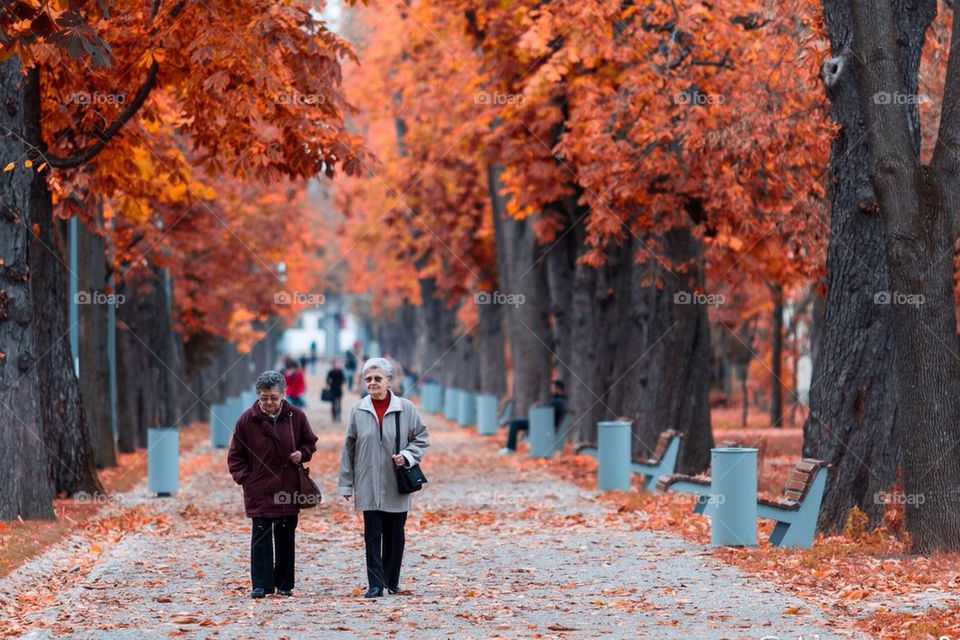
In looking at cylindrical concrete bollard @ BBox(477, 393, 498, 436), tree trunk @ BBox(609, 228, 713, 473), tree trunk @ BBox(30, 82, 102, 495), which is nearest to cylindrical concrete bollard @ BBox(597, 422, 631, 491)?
tree trunk @ BBox(609, 228, 713, 473)

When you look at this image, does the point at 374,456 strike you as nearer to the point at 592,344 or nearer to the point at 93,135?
the point at 93,135

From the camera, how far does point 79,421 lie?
20859 millimetres

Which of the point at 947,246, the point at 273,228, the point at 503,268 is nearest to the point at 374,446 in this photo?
the point at 947,246

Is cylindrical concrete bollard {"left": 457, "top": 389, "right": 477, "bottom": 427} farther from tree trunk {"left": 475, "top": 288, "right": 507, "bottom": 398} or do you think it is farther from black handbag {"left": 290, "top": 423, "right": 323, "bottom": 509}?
black handbag {"left": 290, "top": 423, "right": 323, "bottom": 509}

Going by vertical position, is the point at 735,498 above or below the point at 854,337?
below

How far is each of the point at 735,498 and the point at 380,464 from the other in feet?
13.4

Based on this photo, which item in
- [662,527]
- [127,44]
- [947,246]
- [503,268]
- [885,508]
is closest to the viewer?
[947,246]

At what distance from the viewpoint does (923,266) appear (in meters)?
13.3

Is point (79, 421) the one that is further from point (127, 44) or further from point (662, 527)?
point (662, 527)

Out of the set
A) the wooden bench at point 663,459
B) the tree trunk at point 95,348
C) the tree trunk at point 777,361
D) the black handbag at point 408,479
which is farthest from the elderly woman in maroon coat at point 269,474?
the tree trunk at point 777,361

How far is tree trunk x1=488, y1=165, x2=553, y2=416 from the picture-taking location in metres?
35.9

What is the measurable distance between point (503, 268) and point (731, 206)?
51.1 ft

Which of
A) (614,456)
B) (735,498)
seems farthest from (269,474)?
(614,456)

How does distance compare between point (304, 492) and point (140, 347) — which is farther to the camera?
point (140, 347)
